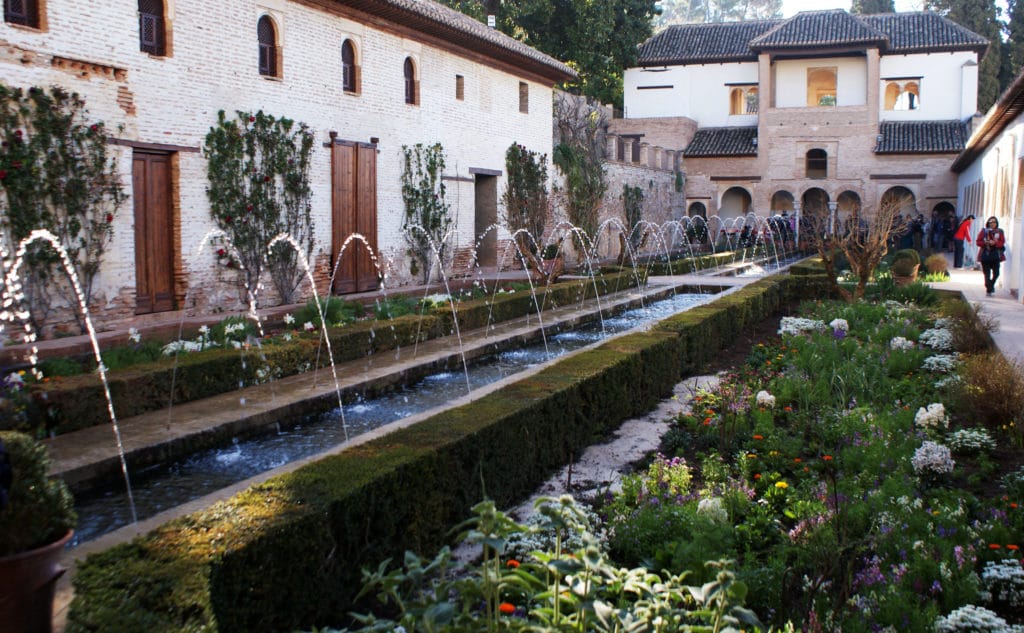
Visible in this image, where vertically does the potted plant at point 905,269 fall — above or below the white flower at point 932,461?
above

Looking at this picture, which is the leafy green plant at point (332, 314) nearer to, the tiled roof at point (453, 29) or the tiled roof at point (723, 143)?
the tiled roof at point (453, 29)

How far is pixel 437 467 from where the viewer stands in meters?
4.46

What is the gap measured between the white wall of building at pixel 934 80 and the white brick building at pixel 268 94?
2116cm

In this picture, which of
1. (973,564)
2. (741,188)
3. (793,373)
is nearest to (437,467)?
(973,564)

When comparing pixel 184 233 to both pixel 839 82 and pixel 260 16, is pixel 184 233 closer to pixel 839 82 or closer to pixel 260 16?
pixel 260 16

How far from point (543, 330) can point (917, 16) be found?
104 feet

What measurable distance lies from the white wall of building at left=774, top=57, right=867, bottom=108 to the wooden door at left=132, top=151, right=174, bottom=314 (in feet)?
94.4

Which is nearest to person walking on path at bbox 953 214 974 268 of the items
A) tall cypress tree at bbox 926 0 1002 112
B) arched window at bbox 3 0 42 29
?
tall cypress tree at bbox 926 0 1002 112

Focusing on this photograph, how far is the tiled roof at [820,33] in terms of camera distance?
3391cm

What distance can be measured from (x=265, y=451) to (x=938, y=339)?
6386mm

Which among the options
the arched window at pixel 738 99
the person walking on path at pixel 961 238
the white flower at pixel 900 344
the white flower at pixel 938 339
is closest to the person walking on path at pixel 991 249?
the white flower at pixel 938 339

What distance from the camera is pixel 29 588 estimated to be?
2615mm

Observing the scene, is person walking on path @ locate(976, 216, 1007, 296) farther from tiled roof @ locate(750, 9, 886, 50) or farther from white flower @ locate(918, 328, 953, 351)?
tiled roof @ locate(750, 9, 886, 50)

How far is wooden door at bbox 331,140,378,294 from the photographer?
14879 millimetres
